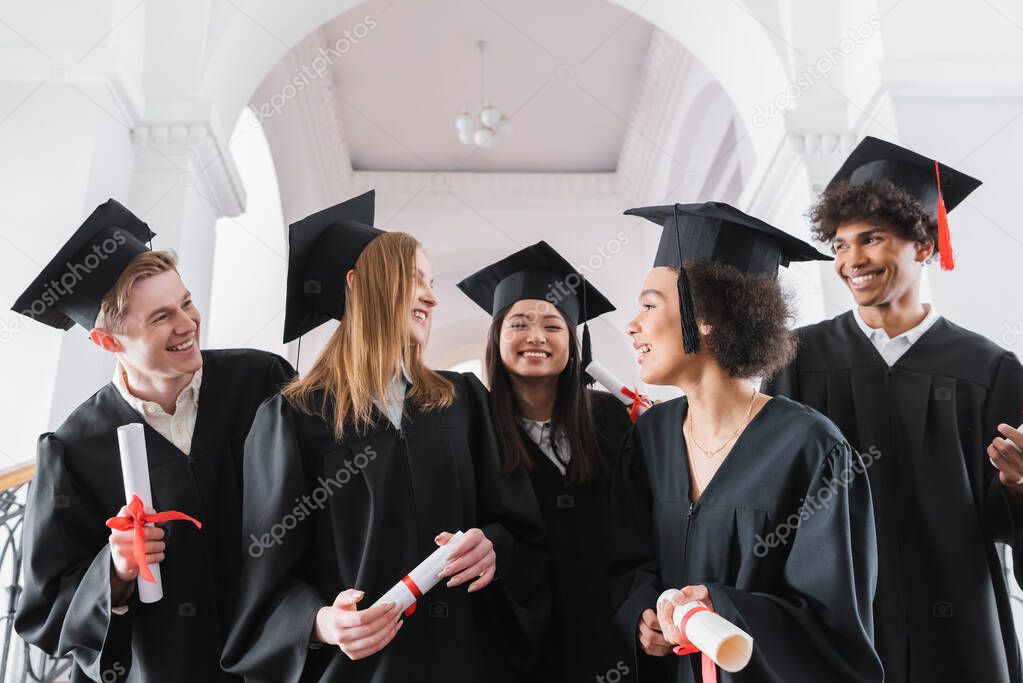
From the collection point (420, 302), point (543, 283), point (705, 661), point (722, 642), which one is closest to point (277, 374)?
point (420, 302)

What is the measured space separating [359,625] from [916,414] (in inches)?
64.6

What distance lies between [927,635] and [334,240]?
6.44 feet

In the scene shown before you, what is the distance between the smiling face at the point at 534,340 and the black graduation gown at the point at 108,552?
1016mm

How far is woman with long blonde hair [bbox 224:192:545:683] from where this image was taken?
1969 mm

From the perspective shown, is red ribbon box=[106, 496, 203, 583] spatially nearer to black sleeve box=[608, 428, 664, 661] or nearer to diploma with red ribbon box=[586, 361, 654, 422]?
black sleeve box=[608, 428, 664, 661]

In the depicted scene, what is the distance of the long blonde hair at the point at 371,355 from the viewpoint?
7.07 feet

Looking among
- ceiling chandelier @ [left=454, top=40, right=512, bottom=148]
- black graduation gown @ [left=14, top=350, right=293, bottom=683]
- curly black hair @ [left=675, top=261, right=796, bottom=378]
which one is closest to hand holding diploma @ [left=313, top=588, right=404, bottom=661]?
black graduation gown @ [left=14, top=350, right=293, bottom=683]

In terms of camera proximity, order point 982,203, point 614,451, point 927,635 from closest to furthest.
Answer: point 927,635 < point 614,451 < point 982,203

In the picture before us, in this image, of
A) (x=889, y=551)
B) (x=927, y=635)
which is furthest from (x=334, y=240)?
(x=927, y=635)

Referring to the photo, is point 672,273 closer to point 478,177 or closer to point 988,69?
point 988,69

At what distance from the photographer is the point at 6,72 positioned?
13.4 feet

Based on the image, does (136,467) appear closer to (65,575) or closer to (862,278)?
(65,575)

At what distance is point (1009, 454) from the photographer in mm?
2139

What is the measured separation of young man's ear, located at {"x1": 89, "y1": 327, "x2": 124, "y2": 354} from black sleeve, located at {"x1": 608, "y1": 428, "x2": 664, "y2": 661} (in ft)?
4.89
